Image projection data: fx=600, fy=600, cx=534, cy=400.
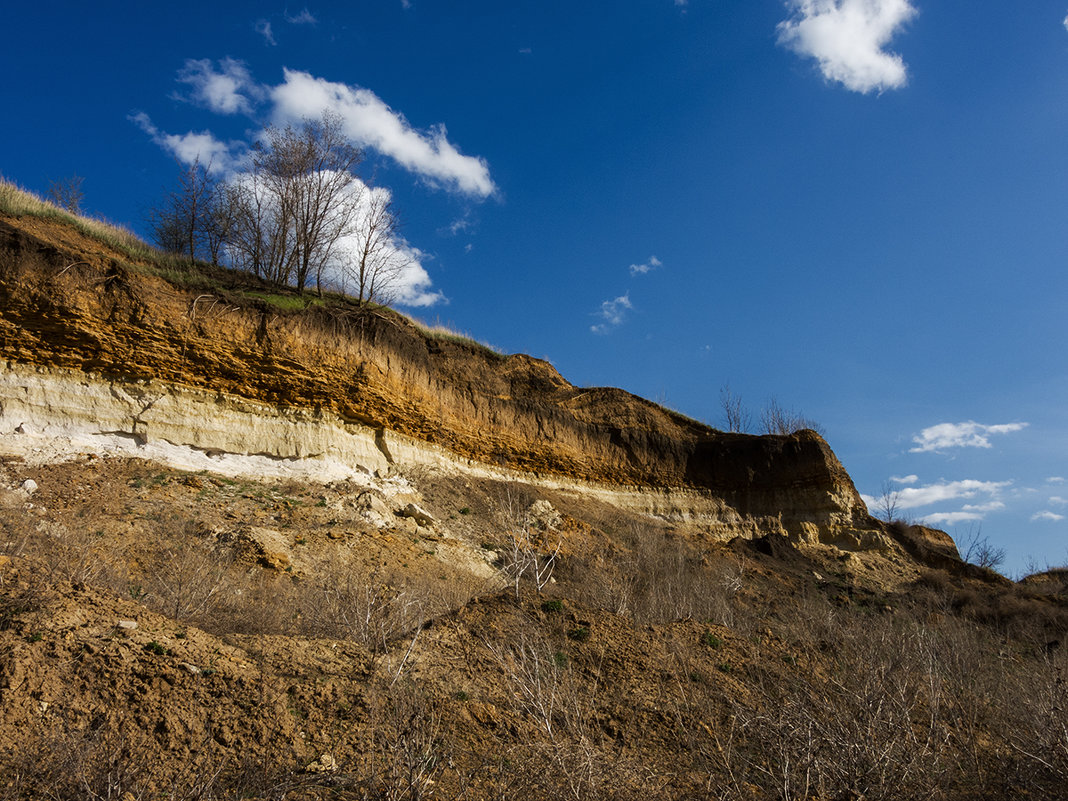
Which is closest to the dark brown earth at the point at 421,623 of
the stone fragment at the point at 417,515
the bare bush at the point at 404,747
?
the bare bush at the point at 404,747

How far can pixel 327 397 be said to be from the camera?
16.6 meters

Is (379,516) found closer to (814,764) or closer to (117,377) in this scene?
(117,377)

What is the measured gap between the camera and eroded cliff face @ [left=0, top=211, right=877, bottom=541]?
13.5 metres

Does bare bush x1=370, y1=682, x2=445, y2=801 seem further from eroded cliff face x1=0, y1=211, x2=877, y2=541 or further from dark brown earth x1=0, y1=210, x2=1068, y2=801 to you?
eroded cliff face x1=0, y1=211, x2=877, y2=541

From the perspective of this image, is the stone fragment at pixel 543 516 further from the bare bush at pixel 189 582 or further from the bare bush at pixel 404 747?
the bare bush at pixel 404 747

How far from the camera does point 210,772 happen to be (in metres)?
4.02

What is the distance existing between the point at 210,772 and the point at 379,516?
36.8 feet

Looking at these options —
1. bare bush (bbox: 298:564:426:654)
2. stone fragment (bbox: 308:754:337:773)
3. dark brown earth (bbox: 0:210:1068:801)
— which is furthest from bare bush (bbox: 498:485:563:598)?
stone fragment (bbox: 308:754:337:773)

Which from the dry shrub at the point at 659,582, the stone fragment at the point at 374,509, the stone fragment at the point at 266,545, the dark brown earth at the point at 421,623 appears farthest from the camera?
the stone fragment at the point at 374,509

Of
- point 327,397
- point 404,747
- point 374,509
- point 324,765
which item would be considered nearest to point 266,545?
point 374,509

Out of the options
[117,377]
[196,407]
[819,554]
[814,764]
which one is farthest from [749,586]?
[117,377]

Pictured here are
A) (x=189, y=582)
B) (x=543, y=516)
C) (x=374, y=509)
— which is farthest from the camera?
(x=543, y=516)

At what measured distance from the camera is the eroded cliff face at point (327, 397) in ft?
44.2

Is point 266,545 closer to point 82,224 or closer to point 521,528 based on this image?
point 521,528
